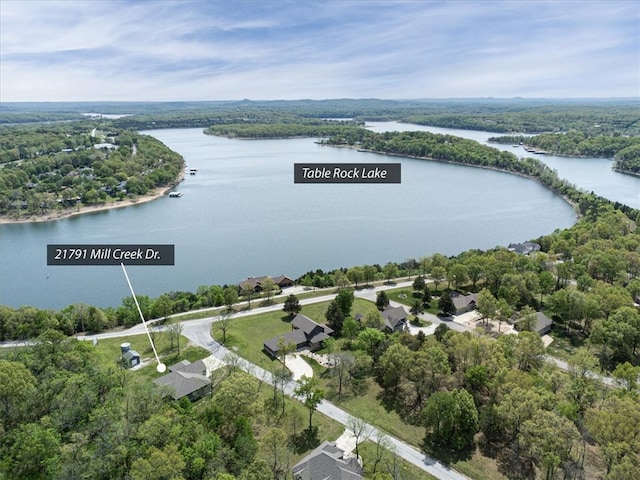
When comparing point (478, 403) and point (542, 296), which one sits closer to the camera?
point (478, 403)

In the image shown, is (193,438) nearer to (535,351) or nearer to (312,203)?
(535,351)

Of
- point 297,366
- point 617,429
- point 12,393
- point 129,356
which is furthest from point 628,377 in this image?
point 12,393

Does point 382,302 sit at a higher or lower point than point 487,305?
lower

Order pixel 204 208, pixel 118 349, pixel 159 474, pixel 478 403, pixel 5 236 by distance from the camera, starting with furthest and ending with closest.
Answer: pixel 204 208 → pixel 5 236 → pixel 118 349 → pixel 478 403 → pixel 159 474

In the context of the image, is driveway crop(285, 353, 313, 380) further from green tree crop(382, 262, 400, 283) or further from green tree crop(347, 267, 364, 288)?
green tree crop(382, 262, 400, 283)

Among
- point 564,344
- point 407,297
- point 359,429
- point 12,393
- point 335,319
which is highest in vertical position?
point 12,393

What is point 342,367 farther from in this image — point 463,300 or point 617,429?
point 463,300

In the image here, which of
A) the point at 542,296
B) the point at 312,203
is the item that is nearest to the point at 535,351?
the point at 542,296
